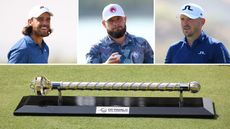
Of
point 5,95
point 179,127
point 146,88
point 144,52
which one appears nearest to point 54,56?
point 144,52

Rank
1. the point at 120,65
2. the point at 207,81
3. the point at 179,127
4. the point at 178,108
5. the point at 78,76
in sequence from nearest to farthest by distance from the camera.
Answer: the point at 179,127 < the point at 178,108 < the point at 207,81 < the point at 78,76 < the point at 120,65

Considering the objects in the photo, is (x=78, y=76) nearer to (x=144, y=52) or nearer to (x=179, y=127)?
(x=144, y=52)

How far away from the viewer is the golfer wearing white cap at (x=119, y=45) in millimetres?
6305

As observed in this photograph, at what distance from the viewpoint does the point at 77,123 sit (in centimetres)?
411

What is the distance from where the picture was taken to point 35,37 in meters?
6.30

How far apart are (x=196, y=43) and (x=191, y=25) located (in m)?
0.20

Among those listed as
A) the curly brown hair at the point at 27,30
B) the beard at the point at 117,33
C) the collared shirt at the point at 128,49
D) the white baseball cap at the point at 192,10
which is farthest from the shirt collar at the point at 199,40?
the curly brown hair at the point at 27,30

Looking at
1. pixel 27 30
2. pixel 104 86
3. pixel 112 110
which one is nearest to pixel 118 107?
pixel 112 110

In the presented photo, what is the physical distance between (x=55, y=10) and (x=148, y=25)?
1.01m

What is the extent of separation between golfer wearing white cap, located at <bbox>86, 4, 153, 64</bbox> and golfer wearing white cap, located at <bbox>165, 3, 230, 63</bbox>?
0.38 metres

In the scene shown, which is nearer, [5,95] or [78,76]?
[5,95]

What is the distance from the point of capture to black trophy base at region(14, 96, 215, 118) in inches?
166

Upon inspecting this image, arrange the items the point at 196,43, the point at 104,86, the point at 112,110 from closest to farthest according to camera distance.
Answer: the point at 112,110 → the point at 104,86 → the point at 196,43

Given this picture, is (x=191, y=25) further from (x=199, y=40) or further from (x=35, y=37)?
(x=35, y=37)
